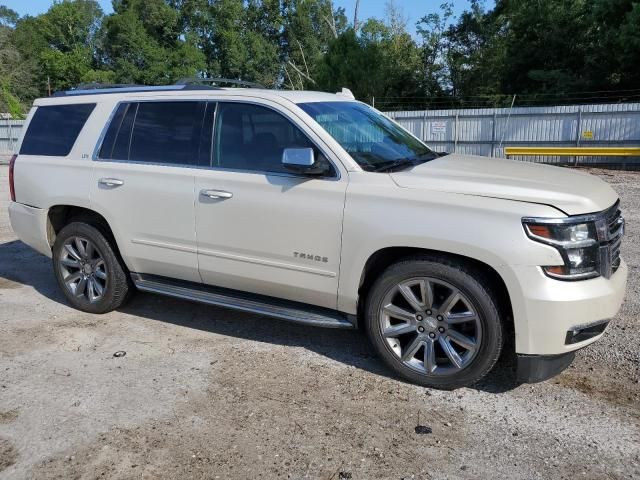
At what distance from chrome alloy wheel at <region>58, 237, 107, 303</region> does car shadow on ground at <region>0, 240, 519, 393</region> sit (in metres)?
0.34

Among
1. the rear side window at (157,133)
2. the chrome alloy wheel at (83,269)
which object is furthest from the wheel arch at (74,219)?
the rear side window at (157,133)

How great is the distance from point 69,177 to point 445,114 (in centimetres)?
1734

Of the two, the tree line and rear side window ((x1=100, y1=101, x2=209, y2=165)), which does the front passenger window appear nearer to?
rear side window ((x1=100, y1=101, x2=209, y2=165))

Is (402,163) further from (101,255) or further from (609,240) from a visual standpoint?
(101,255)

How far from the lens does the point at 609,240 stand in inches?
135

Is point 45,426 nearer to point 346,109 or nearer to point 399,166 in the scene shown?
point 399,166

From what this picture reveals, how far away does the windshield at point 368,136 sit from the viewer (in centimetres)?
404

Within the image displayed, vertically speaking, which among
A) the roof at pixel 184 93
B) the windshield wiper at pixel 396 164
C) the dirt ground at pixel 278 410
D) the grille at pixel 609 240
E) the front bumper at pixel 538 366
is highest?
the roof at pixel 184 93

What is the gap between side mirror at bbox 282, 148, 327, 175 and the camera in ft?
12.3

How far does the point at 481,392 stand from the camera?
3.71 m

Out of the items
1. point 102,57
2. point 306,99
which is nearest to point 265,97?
point 306,99

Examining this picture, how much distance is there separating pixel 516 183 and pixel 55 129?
13.2ft

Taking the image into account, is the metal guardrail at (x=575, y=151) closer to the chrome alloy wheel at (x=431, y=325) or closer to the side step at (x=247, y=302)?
the chrome alloy wheel at (x=431, y=325)

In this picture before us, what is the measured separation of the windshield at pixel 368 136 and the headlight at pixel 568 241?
1126mm
